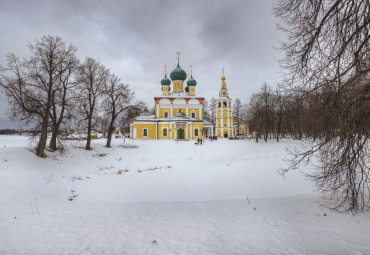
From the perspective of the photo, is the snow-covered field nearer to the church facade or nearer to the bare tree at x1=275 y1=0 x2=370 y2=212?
the bare tree at x1=275 y1=0 x2=370 y2=212

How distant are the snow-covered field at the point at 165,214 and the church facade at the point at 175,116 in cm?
2127

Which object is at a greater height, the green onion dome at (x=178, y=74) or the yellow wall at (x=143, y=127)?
the green onion dome at (x=178, y=74)

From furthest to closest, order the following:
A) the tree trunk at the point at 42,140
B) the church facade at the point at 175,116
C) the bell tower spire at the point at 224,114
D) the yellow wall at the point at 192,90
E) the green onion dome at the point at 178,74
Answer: the bell tower spire at the point at 224,114 < the yellow wall at the point at 192,90 < the green onion dome at the point at 178,74 < the church facade at the point at 175,116 < the tree trunk at the point at 42,140

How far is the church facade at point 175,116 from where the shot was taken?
34656 mm

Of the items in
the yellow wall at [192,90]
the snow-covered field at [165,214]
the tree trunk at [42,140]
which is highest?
the yellow wall at [192,90]

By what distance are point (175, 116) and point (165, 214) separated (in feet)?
96.7

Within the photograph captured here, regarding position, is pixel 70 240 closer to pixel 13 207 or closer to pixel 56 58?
pixel 13 207

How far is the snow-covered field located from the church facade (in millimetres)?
21275

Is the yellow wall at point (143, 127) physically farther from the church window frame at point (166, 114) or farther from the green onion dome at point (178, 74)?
the green onion dome at point (178, 74)

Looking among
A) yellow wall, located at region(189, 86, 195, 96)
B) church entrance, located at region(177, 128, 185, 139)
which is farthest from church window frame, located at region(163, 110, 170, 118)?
yellow wall, located at region(189, 86, 195, 96)

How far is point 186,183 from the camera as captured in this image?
1101 cm

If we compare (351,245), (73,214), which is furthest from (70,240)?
(351,245)

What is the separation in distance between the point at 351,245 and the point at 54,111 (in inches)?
682

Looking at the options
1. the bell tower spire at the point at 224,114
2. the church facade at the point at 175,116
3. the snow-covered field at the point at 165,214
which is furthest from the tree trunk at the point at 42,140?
the bell tower spire at the point at 224,114
